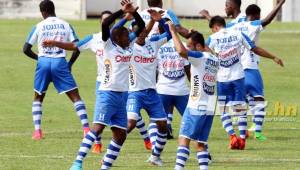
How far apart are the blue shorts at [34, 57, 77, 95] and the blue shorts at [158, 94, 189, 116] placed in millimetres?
2290

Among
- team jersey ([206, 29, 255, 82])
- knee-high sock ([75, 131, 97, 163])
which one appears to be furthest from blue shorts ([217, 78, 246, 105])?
knee-high sock ([75, 131, 97, 163])

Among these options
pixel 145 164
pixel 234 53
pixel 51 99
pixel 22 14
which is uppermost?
pixel 234 53

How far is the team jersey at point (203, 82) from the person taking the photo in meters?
17.5

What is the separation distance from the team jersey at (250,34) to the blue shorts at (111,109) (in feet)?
17.3

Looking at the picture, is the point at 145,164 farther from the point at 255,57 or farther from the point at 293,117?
the point at 293,117

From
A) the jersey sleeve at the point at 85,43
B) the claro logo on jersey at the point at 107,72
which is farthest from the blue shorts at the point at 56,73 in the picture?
the claro logo on jersey at the point at 107,72

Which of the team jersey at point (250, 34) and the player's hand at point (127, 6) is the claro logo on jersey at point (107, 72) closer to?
the player's hand at point (127, 6)

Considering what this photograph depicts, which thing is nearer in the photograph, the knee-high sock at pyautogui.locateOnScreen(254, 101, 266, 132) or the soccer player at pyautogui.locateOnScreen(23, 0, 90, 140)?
the soccer player at pyautogui.locateOnScreen(23, 0, 90, 140)

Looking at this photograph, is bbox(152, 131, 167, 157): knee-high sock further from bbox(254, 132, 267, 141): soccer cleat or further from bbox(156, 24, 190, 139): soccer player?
bbox(254, 132, 267, 141): soccer cleat

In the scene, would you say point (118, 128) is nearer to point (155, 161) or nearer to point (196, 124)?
point (196, 124)

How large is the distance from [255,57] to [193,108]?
626cm

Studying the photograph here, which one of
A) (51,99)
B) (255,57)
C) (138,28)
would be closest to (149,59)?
(138,28)

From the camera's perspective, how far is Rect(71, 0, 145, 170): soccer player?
59.3 feet

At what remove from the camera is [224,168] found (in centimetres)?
1923
